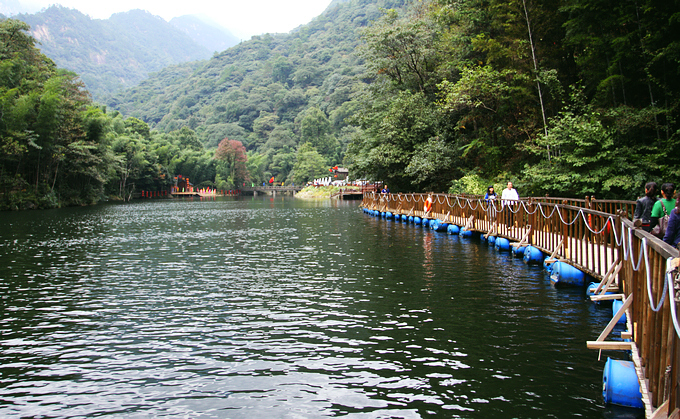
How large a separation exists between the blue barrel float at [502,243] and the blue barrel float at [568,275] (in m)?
5.88

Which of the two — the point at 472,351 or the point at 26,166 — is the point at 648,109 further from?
the point at 26,166

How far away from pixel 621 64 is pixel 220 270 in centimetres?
1670

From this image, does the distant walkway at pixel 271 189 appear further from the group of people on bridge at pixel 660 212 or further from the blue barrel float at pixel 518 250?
the group of people on bridge at pixel 660 212

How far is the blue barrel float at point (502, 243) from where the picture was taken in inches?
687

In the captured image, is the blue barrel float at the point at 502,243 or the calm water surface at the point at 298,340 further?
the blue barrel float at the point at 502,243

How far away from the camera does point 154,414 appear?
570cm

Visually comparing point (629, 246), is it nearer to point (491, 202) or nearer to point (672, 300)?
point (672, 300)

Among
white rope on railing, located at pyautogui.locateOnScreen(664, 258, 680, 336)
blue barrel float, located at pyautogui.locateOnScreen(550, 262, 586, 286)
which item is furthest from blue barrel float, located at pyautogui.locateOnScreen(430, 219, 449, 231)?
white rope on railing, located at pyautogui.locateOnScreen(664, 258, 680, 336)

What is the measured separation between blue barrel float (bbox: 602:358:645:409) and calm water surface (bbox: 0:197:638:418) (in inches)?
5.7

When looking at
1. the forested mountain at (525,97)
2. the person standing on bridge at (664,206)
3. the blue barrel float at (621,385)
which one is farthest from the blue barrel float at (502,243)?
the blue barrel float at (621,385)

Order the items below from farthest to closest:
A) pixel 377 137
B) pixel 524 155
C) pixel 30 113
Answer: pixel 30 113 → pixel 377 137 → pixel 524 155

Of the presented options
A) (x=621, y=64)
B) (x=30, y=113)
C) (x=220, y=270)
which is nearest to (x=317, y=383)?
(x=220, y=270)

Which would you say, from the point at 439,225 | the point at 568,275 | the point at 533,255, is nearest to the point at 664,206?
the point at 568,275

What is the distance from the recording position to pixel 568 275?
1145cm
